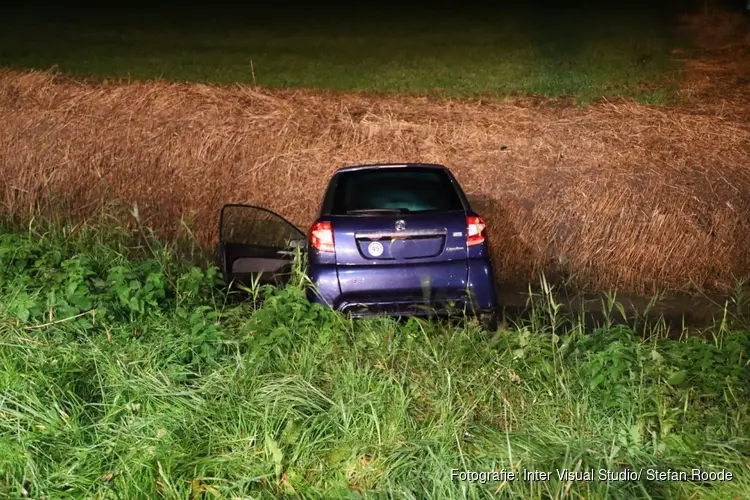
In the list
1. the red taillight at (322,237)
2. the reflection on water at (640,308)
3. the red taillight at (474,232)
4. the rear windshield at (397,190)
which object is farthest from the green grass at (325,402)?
the reflection on water at (640,308)

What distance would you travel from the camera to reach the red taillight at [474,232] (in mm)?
7301

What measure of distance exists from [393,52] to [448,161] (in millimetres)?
10640

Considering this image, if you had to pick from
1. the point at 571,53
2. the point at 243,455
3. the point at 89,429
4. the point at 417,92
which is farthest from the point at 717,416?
the point at 571,53

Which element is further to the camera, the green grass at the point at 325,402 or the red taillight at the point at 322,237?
the red taillight at the point at 322,237

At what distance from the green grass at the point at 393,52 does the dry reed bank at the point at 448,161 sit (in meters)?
2.04

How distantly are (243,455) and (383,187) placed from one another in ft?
12.5

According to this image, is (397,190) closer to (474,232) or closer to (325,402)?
(474,232)

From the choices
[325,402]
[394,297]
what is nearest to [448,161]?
[394,297]

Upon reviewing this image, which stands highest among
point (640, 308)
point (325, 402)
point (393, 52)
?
point (325, 402)

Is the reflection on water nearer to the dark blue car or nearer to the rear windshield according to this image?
the rear windshield

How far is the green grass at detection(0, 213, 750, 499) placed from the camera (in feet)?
14.6

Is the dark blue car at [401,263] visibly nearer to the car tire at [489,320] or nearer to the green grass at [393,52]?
the car tire at [489,320]

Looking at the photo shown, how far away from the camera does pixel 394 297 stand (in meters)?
7.14

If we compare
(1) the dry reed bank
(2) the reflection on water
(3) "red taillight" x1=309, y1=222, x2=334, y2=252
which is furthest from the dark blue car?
(1) the dry reed bank
